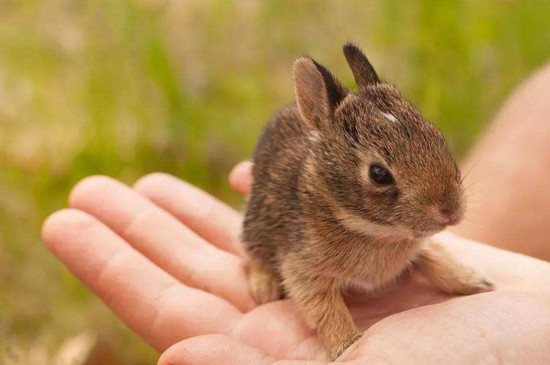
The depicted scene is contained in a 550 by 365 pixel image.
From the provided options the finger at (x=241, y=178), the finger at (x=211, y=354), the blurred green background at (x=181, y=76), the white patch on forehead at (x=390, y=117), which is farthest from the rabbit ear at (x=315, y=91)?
the blurred green background at (x=181, y=76)

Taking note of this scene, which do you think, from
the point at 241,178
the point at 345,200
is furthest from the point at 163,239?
the point at 345,200

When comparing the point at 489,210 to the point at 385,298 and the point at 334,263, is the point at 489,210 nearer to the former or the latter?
the point at 385,298

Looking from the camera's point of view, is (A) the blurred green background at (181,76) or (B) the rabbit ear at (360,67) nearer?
(B) the rabbit ear at (360,67)

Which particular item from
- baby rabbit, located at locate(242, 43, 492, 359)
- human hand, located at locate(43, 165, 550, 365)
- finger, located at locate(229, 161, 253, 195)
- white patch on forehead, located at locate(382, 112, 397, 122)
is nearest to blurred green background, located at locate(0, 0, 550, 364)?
finger, located at locate(229, 161, 253, 195)

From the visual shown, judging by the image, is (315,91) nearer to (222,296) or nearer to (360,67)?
(360,67)

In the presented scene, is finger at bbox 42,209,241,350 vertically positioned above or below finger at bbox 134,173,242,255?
below

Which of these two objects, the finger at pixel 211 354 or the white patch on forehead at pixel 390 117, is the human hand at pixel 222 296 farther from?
the white patch on forehead at pixel 390 117

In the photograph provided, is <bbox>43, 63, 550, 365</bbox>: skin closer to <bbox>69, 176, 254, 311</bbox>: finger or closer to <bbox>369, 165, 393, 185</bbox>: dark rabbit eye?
<bbox>69, 176, 254, 311</bbox>: finger
